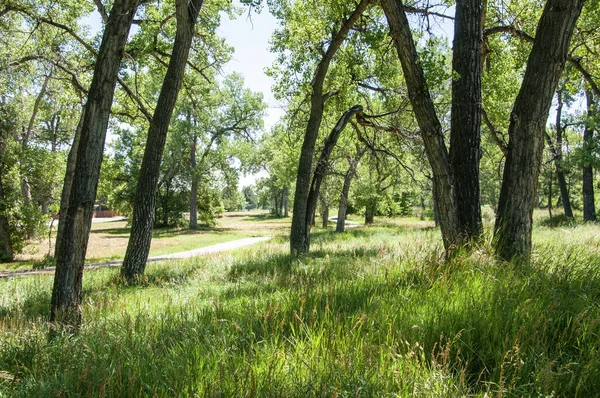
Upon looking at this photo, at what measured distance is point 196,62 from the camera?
12508 millimetres

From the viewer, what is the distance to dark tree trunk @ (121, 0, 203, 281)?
320 inches

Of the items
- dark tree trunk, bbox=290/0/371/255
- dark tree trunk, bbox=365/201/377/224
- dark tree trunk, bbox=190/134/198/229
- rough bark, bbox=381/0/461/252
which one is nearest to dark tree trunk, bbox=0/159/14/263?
dark tree trunk, bbox=290/0/371/255

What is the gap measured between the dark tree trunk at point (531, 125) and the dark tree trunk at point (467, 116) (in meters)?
0.45

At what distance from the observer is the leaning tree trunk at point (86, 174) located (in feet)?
13.8

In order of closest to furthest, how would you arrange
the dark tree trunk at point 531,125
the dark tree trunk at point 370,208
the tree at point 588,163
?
the dark tree trunk at point 531,125 < the tree at point 588,163 < the dark tree trunk at point 370,208

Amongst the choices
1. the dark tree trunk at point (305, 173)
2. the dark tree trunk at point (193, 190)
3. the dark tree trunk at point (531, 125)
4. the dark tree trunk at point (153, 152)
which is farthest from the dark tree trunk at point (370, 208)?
the dark tree trunk at point (531, 125)

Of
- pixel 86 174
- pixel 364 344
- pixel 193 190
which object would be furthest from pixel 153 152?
pixel 193 190

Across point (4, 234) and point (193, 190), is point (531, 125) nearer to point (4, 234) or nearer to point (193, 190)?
point (4, 234)

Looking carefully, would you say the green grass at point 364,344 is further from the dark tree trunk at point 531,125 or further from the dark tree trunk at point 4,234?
the dark tree trunk at point 4,234

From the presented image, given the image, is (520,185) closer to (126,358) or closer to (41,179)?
(126,358)

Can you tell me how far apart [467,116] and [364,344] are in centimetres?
462

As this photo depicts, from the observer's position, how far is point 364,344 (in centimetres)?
236

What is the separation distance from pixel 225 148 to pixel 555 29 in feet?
108

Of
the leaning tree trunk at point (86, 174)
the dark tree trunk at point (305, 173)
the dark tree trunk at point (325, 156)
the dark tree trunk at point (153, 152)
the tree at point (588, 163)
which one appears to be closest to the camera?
the leaning tree trunk at point (86, 174)
